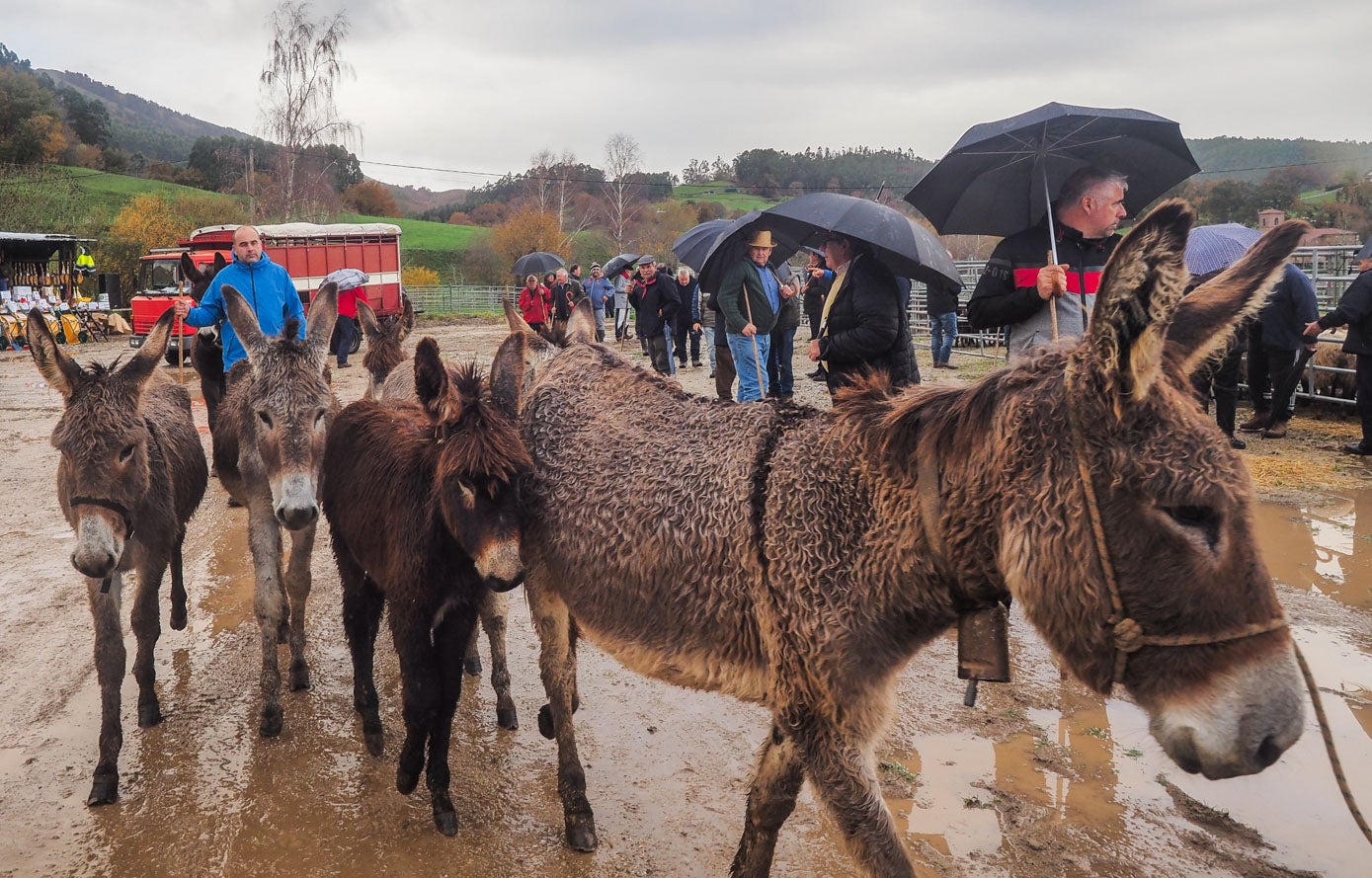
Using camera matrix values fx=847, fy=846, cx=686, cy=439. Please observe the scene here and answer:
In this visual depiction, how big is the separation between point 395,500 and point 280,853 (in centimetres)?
150

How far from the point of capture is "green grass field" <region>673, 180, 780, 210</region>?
238ft

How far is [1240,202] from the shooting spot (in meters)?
29.5

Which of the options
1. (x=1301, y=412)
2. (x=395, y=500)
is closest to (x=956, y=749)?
(x=395, y=500)

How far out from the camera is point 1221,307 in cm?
199

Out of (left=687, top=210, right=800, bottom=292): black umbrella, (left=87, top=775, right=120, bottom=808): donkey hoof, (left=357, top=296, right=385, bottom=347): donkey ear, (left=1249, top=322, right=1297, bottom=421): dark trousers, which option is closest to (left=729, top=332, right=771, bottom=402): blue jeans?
(left=687, top=210, right=800, bottom=292): black umbrella

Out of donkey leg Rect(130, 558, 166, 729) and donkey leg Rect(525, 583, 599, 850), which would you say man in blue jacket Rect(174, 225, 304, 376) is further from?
donkey leg Rect(525, 583, 599, 850)

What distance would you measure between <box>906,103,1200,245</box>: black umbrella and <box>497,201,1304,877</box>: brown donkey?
2.62 metres

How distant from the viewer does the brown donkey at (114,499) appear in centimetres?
386

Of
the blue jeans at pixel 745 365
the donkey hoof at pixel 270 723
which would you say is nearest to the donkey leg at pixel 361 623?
the donkey hoof at pixel 270 723

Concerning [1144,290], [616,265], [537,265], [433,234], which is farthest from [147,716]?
[433,234]

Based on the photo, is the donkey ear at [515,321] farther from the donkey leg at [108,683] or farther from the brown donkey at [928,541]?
the donkey leg at [108,683]

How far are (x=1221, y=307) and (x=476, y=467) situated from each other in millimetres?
2434

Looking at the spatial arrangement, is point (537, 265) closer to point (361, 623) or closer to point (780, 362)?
point (780, 362)

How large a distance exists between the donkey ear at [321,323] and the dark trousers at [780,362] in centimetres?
665
